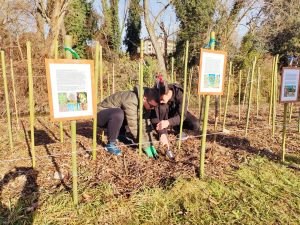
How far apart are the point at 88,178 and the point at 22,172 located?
2.39ft

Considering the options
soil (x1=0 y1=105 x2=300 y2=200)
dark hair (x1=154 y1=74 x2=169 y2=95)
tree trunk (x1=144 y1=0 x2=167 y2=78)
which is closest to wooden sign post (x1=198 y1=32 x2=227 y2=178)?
dark hair (x1=154 y1=74 x2=169 y2=95)

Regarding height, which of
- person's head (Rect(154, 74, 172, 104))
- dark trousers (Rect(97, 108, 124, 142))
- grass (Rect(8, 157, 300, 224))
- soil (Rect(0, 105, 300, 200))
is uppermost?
person's head (Rect(154, 74, 172, 104))

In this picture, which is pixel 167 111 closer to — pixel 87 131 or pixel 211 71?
pixel 211 71

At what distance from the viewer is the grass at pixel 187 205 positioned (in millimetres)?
2111

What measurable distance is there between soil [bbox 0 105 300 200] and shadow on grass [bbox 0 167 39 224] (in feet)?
0.16

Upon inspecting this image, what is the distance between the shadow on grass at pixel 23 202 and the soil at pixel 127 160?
0.16 feet

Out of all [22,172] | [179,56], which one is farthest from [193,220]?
[179,56]

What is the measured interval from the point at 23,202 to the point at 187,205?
4.70ft

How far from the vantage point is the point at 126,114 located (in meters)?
3.25

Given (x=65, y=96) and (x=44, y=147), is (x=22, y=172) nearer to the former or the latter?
(x=44, y=147)

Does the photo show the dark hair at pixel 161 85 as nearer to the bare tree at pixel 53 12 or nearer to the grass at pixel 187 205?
the grass at pixel 187 205

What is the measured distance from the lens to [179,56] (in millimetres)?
15719

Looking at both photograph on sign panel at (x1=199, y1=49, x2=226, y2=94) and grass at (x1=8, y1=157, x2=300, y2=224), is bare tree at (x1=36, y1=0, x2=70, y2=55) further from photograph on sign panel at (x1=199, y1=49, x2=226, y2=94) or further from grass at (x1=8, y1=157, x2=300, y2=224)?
grass at (x1=8, y1=157, x2=300, y2=224)

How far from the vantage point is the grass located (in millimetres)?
2111
